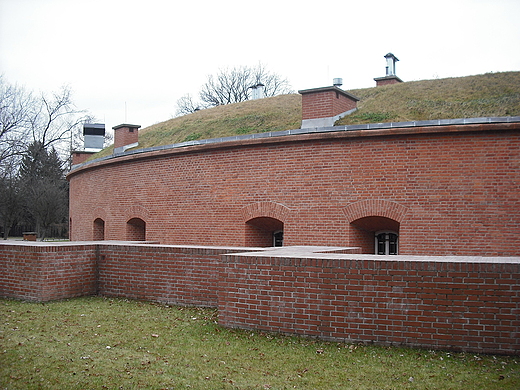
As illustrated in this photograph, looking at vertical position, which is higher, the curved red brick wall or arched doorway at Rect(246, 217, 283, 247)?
the curved red brick wall

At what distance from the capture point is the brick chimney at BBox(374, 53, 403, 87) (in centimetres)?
2102

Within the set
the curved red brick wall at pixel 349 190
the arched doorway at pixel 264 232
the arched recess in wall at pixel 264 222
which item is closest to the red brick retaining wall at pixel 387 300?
the curved red brick wall at pixel 349 190

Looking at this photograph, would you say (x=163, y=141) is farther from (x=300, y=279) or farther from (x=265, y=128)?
(x=300, y=279)

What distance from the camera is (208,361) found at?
5836 mm

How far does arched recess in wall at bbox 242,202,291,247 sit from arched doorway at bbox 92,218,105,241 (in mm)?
7580

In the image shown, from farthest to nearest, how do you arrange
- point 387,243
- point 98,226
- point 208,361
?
point 98,226
point 387,243
point 208,361

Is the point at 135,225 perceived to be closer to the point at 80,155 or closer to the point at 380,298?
the point at 80,155

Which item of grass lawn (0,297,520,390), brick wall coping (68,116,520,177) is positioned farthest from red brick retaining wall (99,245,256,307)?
brick wall coping (68,116,520,177)

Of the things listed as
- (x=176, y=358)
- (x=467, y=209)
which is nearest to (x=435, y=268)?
(x=176, y=358)

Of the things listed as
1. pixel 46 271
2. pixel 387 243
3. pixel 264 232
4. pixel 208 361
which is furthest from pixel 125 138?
pixel 208 361

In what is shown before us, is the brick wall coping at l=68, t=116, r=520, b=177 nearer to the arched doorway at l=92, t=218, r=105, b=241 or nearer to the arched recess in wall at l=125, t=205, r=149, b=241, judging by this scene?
the arched recess in wall at l=125, t=205, r=149, b=241

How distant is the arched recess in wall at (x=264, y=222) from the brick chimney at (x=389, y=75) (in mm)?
9654

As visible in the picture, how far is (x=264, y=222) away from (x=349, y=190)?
276 centimetres

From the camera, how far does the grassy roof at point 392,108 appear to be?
44.3 feet
